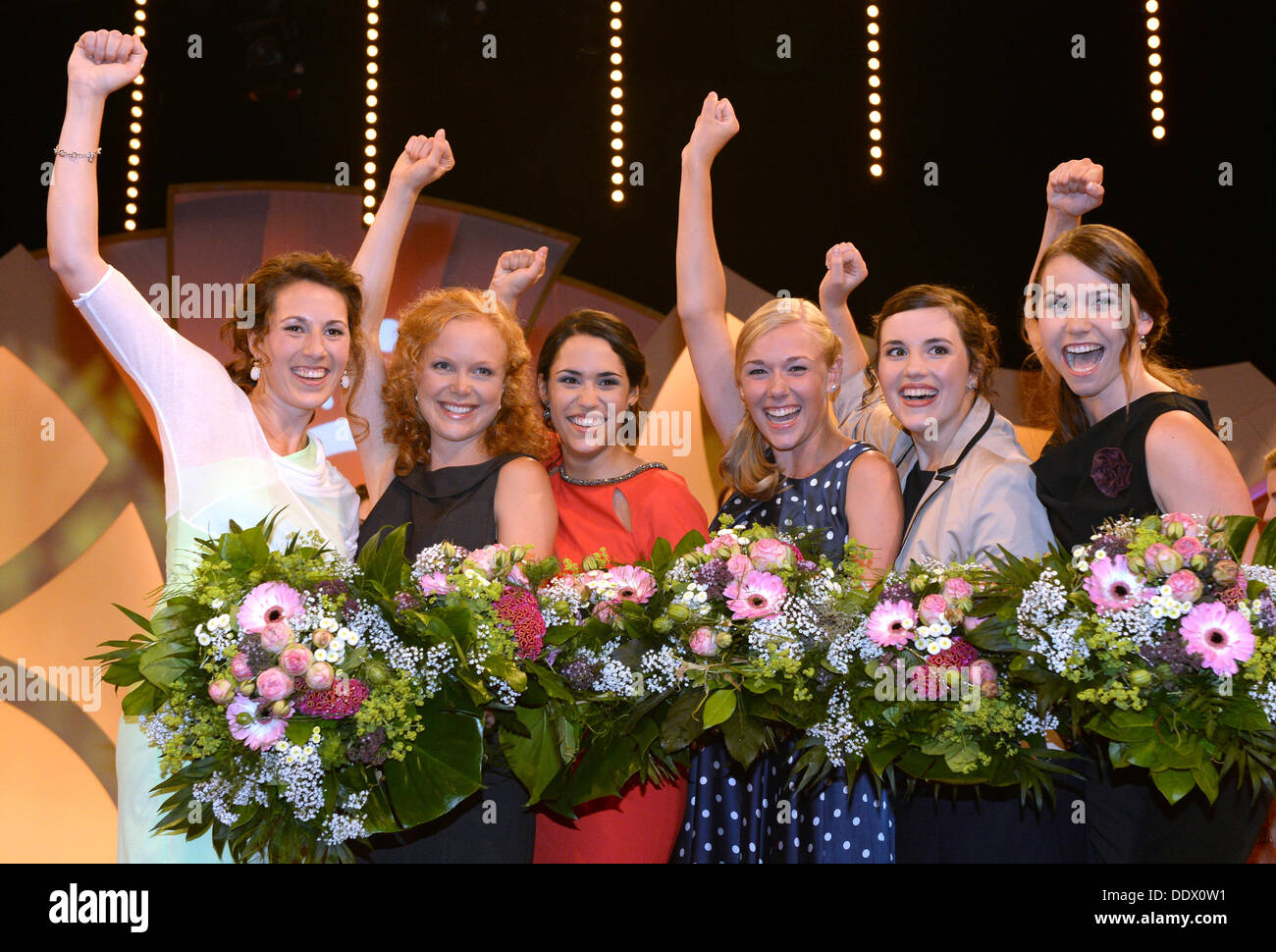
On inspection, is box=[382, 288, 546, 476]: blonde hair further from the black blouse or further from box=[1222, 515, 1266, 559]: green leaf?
box=[1222, 515, 1266, 559]: green leaf

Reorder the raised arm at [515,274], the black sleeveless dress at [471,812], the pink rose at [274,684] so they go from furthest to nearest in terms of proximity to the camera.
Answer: the raised arm at [515,274]
the black sleeveless dress at [471,812]
the pink rose at [274,684]

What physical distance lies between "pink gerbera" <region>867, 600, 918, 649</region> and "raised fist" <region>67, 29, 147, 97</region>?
85.6 inches

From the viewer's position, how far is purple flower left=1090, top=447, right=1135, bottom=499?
9.25ft

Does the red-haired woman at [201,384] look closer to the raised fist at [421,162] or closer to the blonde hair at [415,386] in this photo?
the blonde hair at [415,386]

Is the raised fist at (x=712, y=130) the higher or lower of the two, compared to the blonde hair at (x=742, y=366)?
higher

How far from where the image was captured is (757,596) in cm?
242

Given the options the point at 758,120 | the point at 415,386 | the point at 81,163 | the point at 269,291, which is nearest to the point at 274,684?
the point at 415,386

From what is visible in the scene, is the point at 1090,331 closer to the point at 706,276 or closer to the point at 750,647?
the point at 706,276

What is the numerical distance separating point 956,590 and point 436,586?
40.4 inches

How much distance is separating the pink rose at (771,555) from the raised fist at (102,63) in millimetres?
1897

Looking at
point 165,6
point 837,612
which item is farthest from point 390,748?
point 165,6

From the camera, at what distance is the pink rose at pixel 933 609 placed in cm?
237

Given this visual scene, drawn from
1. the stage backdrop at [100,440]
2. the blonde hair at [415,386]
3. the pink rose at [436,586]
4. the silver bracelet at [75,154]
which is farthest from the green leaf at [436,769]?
the stage backdrop at [100,440]

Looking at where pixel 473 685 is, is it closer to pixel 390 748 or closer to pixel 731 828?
pixel 390 748
